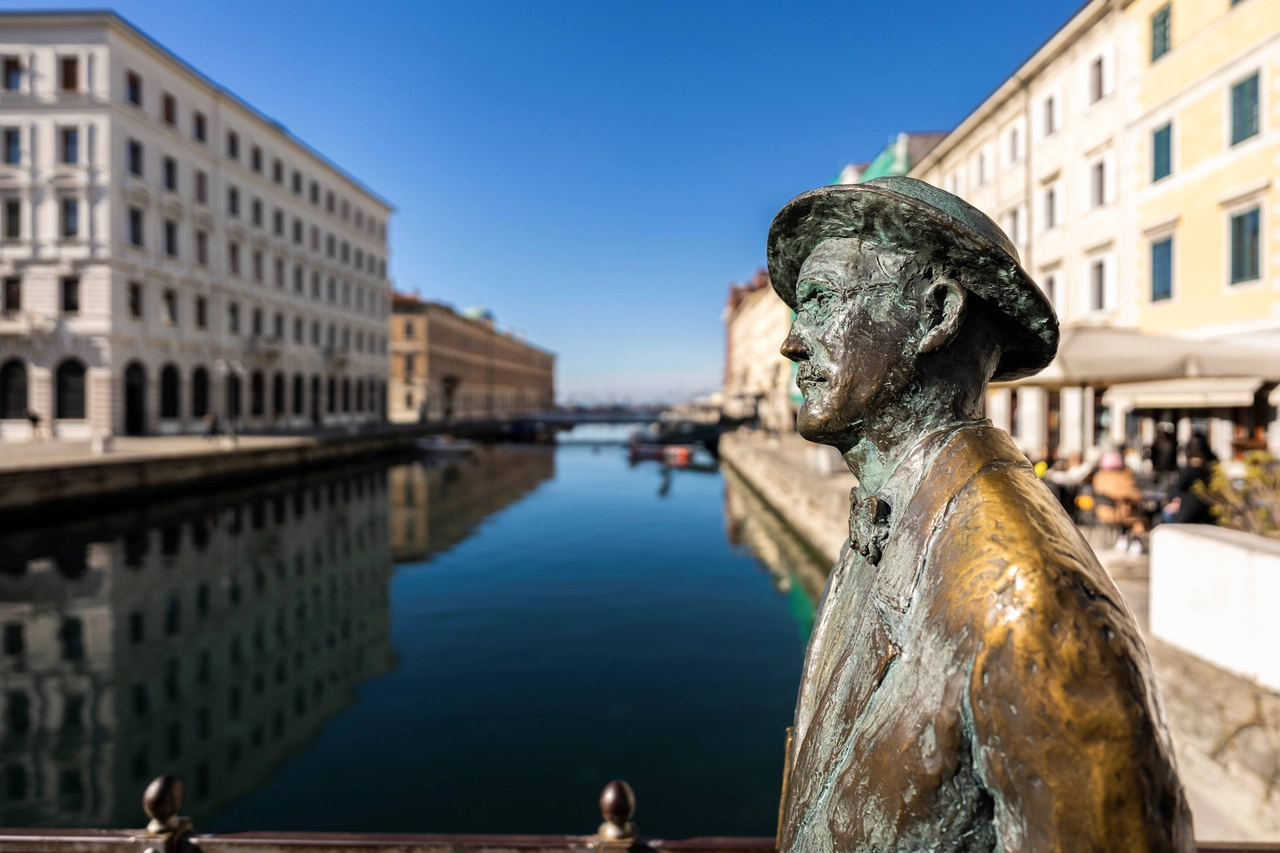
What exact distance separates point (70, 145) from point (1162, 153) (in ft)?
121

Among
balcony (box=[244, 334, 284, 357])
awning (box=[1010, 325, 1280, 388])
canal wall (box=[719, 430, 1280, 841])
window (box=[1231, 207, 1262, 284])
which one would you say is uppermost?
balcony (box=[244, 334, 284, 357])

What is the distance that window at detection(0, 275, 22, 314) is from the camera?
26.8 metres

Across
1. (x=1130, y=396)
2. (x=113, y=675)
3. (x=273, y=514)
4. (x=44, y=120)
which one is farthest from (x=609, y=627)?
(x=44, y=120)

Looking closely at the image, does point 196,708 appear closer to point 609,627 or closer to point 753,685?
point 609,627

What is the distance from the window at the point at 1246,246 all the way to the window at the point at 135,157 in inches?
1453

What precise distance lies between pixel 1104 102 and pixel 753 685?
56.7 feet

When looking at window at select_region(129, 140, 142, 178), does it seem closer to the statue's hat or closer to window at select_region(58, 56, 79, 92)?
window at select_region(58, 56, 79, 92)

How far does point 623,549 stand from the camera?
1692 cm

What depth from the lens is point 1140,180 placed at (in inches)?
607

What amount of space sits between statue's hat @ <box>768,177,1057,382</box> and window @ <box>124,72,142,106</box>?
36.8 m

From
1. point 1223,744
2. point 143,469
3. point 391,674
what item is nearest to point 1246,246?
point 1223,744

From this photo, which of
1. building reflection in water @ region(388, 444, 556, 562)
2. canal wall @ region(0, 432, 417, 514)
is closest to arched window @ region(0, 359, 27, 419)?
canal wall @ region(0, 432, 417, 514)

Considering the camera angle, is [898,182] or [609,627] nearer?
[898,182]

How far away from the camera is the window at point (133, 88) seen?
91.9 feet
